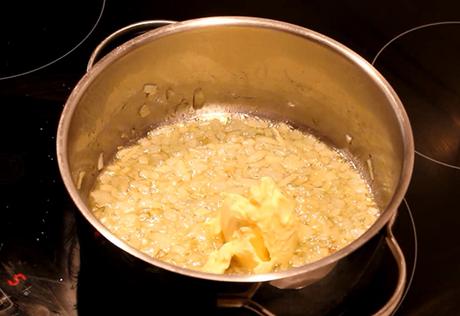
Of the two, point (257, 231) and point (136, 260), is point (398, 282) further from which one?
point (136, 260)

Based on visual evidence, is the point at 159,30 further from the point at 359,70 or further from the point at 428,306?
the point at 428,306

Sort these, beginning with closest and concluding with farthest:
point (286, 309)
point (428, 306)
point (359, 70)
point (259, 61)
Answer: point (286, 309) → point (428, 306) → point (359, 70) → point (259, 61)

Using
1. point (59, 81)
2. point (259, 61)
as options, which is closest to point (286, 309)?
point (259, 61)

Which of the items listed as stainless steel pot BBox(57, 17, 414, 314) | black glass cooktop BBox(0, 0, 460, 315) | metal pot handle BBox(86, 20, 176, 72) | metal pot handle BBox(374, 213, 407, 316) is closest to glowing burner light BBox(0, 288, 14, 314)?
black glass cooktop BBox(0, 0, 460, 315)

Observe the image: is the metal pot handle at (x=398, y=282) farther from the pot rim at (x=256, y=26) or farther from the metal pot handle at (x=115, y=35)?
the metal pot handle at (x=115, y=35)

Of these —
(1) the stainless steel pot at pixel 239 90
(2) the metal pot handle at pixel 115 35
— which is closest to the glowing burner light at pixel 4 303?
(1) the stainless steel pot at pixel 239 90

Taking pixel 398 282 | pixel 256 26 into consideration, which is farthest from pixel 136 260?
pixel 256 26

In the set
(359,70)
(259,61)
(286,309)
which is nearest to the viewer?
(286,309)
